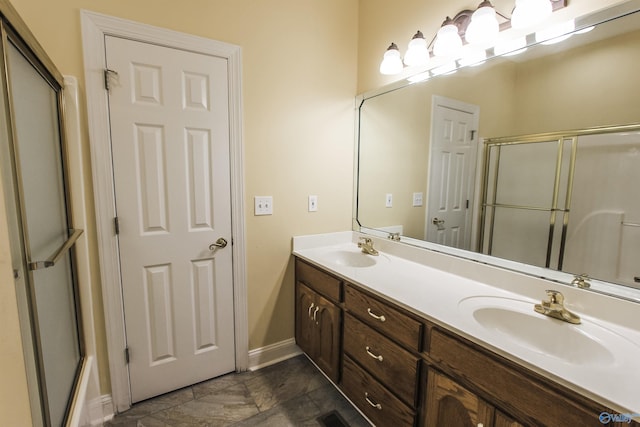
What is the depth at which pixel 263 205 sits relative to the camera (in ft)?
6.23

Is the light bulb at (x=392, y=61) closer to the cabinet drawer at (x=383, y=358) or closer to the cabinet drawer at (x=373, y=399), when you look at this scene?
the cabinet drawer at (x=383, y=358)

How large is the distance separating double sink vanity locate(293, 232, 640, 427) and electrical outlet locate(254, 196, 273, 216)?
42 cm

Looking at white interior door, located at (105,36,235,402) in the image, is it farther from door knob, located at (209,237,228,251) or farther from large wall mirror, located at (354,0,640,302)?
large wall mirror, located at (354,0,640,302)

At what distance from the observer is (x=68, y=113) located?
4.42 feet

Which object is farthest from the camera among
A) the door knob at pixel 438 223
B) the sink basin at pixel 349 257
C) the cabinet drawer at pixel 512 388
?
the sink basin at pixel 349 257

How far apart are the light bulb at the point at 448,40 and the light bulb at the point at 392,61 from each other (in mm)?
267

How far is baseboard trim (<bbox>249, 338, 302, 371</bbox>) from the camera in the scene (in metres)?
1.99

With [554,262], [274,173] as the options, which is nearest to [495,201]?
[554,262]

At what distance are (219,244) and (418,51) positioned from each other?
1.58m

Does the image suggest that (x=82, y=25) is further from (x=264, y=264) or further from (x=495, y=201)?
(x=495, y=201)

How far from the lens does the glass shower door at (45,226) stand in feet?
2.74

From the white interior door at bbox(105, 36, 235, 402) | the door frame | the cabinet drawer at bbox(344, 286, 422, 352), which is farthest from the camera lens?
the white interior door at bbox(105, 36, 235, 402)

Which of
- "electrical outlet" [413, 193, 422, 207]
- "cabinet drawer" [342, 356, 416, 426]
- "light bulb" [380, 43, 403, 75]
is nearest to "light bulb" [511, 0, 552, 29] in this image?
"light bulb" [380, 43, 403, 75]

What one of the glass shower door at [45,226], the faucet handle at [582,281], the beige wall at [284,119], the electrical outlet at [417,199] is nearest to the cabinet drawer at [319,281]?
the beige wall at [284,119]
